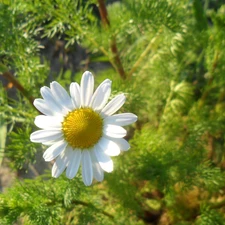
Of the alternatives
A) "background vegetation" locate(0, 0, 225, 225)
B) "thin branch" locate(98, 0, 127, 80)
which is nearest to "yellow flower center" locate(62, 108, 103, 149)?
"background vegetation" locate(0, 0, 225, 225)

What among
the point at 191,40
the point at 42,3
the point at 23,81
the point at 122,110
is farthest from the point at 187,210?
the point at 42,3

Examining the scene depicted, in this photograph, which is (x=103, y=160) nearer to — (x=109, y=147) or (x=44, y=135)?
(x=109, y=147)

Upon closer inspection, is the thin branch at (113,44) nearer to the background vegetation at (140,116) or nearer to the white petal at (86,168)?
the background vegetation at (140,116)

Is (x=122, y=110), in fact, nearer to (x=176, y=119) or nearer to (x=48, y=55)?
(x=176, y=119)

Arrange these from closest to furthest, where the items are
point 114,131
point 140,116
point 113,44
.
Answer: point 114,131, point 113,44, point 140,116

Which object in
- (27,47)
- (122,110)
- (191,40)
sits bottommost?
(122,110)

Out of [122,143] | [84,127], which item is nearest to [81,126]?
[84,127]
